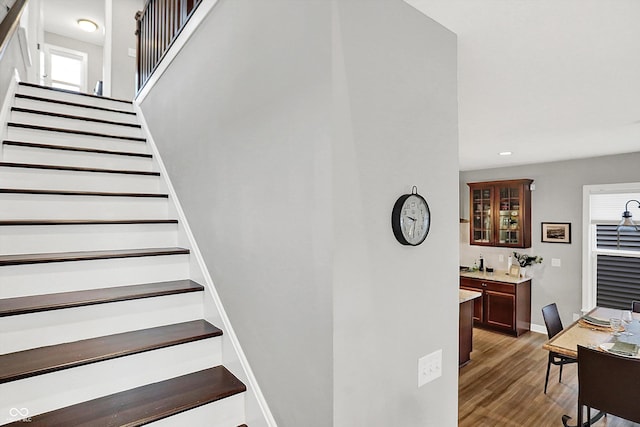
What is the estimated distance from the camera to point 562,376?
400 cm

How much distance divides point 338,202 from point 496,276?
5494 mm

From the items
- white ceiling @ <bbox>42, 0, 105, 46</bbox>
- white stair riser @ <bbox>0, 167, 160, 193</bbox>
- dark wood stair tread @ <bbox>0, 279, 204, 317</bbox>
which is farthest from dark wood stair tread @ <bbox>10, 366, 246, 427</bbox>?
white ceiling @ <bbox>42, 0, 105, 46</bbox>

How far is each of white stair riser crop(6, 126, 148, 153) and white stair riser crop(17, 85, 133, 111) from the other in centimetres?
90

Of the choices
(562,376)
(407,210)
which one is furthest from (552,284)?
(407,210)

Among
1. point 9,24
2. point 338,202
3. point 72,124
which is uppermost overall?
point 9,24

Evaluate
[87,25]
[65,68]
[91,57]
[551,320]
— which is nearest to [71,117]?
[87,25]

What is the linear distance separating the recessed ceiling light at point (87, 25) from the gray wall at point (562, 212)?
7.66 metres

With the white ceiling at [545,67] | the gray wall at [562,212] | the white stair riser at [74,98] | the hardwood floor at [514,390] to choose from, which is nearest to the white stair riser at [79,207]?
the white stair riser at [74,98]

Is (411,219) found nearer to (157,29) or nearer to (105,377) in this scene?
(105,377)

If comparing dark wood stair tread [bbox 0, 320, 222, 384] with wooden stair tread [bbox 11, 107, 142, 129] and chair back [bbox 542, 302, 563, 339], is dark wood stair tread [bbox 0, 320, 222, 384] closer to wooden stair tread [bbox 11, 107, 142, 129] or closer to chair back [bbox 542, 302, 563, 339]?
wooden stair tread [bbox 11, 107, 142, 129]

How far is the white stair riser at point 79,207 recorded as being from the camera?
2.12m

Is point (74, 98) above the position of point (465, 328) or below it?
above

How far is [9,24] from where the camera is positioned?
182cm

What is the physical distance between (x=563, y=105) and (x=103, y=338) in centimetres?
335
